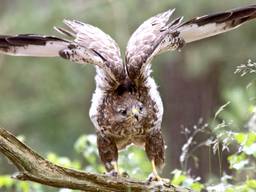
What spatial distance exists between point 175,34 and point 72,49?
0.76 metres

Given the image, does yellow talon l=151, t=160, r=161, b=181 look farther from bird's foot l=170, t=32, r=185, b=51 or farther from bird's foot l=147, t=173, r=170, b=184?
bird's foot l=170, t=32, r=185, b=51

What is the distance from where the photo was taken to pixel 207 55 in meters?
13.0

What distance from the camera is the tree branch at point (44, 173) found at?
5484 millimetres

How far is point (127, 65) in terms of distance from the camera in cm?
670

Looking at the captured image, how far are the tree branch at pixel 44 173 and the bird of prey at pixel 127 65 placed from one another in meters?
0.55

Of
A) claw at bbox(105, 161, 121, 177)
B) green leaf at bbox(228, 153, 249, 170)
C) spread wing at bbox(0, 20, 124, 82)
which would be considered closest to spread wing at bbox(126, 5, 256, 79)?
spread wing at bbox(0, 20, 124, 82)

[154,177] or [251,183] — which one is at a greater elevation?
[154,177]

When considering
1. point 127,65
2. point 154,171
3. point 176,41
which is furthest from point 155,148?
point 176,41

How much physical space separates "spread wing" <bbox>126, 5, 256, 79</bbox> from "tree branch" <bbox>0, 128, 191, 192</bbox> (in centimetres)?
106

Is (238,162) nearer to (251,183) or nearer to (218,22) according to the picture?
(251,183)

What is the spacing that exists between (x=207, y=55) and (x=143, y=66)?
647cm

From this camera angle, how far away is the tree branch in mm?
5484

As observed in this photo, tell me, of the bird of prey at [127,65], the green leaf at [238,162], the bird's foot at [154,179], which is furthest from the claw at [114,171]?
the green leaf at [238,162]

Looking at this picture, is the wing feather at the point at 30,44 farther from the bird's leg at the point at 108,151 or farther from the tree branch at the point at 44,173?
the tree branch at the point at 44,173
